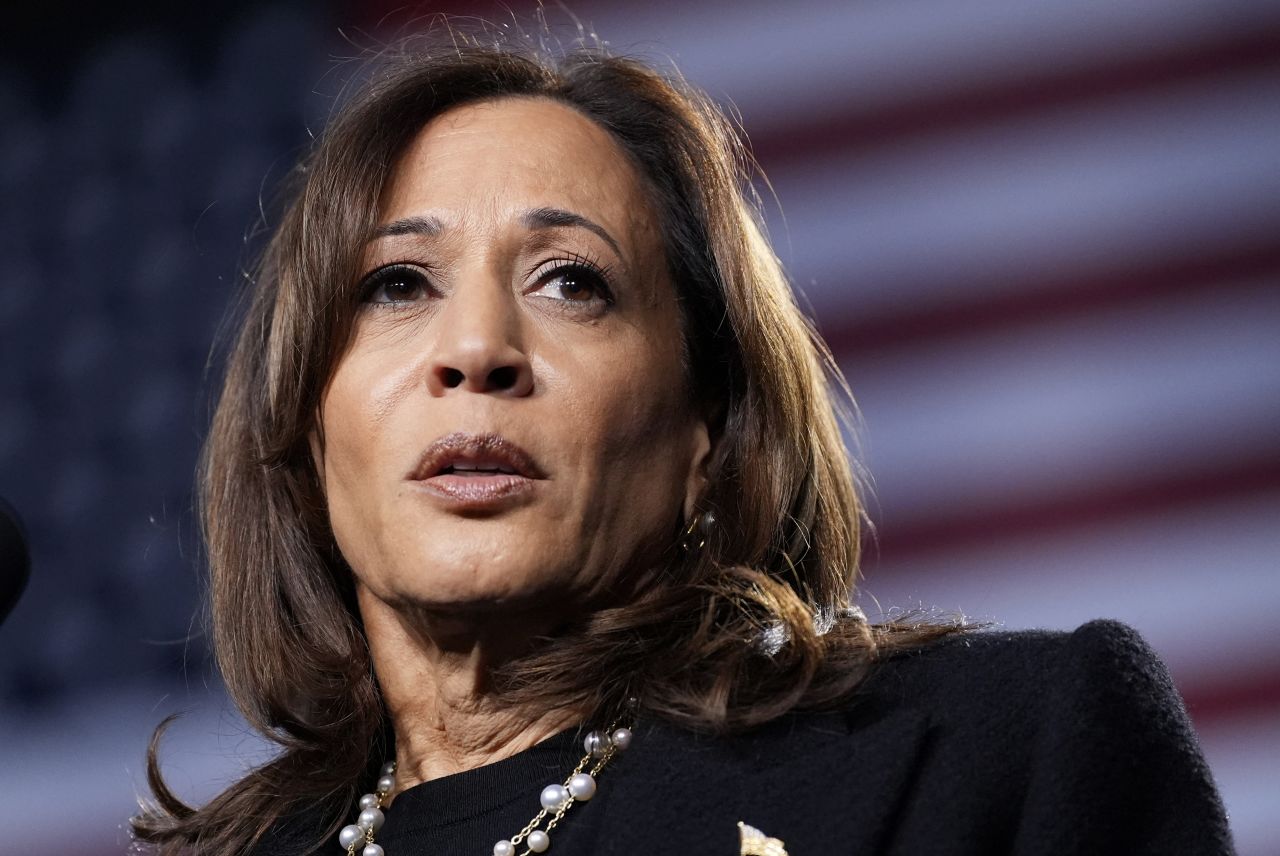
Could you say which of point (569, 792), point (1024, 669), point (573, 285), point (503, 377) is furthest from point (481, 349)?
point (1024, 669)

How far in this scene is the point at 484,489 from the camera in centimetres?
149

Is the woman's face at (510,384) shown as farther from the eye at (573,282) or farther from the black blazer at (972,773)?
the black blazer at (972,773)

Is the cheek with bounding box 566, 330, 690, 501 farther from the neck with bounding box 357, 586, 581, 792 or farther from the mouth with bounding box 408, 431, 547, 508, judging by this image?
the neck with bounding box 357, 586, 581, 792

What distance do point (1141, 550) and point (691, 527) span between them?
118cm

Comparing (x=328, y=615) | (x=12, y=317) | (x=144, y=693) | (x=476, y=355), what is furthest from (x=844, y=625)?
(x=12, y=317)

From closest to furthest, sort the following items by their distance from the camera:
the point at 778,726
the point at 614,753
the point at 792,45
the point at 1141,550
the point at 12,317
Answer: the point at 778,726 < the point at 614,753 < the point at 1141,550 < the point at 792,45 < the point at 12,317

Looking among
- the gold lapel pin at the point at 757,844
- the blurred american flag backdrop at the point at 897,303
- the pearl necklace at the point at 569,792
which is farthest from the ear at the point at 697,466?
the blurred american flag backdrop at the point at 897,303

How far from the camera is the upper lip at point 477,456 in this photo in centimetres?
149

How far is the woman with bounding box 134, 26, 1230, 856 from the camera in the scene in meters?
1.34

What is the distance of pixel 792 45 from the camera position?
110 inches

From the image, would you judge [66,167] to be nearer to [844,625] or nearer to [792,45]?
[792,45]

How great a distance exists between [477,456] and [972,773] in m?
0.55

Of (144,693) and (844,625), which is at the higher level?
(844,625)

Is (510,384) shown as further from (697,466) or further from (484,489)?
(697,466)
